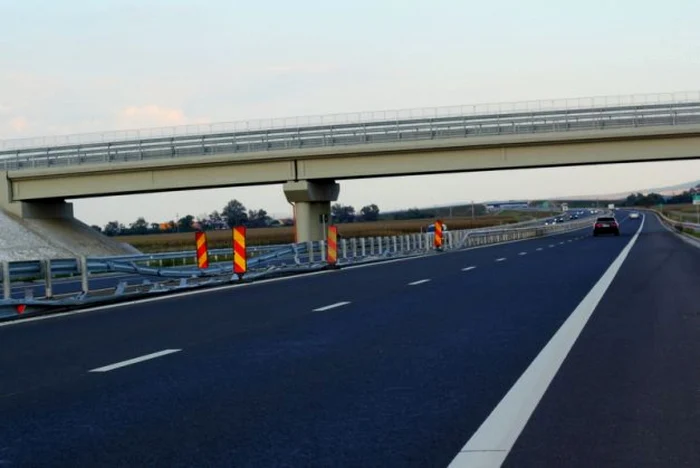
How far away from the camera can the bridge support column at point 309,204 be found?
53.8 metres

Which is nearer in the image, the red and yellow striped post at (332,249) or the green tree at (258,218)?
the red and yellow striped post at (332,249)

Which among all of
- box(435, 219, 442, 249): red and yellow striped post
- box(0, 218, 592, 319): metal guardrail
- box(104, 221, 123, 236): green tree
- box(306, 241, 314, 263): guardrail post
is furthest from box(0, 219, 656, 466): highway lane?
box(104, 221, 123, 236): green tree

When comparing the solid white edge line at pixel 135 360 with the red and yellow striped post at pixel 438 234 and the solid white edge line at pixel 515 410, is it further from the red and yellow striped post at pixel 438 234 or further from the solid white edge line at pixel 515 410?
the red and yellow striped post at pixel 438 234

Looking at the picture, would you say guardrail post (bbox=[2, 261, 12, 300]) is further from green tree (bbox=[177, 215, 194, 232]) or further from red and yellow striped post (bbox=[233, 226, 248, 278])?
green tree (bbox=[177, 215, 194, 232])

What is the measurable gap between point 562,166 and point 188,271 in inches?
1208

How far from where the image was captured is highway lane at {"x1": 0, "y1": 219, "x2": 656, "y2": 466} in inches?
276

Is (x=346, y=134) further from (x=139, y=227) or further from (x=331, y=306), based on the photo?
(x=139, y=227)

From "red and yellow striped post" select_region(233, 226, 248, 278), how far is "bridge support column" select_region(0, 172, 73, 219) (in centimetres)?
3268

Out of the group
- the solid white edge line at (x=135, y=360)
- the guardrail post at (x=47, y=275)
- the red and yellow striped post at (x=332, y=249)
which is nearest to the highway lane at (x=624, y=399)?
the solid white edge line at (x=135, y=360)

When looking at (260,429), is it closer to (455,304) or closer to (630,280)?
(455,304)

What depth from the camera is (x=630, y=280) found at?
24.2 meters

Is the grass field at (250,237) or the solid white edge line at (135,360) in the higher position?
the solid white edge line at (135,360)

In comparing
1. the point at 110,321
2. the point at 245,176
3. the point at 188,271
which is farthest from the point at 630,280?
the point at 245,176

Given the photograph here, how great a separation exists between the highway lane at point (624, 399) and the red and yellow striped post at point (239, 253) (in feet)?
45.0
